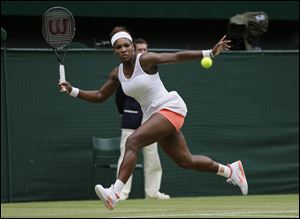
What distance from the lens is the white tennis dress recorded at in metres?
8.58

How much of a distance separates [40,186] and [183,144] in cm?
555

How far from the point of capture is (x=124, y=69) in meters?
8.73

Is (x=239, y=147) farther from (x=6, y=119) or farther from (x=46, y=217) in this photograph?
(x=46, y=217)

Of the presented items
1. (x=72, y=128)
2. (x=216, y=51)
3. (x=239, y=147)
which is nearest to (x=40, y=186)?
(x=72, y=128)

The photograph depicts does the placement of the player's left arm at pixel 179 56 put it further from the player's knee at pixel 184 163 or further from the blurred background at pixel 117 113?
the blurred background at pixel 117 113

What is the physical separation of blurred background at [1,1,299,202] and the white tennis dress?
5240 mm

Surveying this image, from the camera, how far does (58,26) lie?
901cm

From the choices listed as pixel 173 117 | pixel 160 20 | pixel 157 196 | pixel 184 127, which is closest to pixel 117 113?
pixel 184 127

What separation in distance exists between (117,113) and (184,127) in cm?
104

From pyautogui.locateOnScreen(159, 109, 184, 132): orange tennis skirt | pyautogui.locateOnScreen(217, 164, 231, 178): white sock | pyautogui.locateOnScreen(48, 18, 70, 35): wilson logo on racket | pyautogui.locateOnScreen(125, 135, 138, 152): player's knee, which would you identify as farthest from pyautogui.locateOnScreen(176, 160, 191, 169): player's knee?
pyautogui.locateOnScreen(48, 18, 70, 35): wilson logo on racket

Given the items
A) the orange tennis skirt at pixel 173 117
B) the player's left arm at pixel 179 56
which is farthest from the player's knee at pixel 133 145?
the player's left arm at pixel 179 56

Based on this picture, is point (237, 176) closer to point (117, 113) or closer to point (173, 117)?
point (173, 117)

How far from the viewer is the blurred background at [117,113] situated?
13.8 m

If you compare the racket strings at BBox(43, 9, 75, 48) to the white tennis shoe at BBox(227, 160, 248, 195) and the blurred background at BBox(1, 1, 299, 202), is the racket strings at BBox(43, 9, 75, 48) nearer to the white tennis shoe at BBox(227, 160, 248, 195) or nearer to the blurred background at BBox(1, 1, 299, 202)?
the white tennis shoe at BBox(227, 160, 248, 195)
